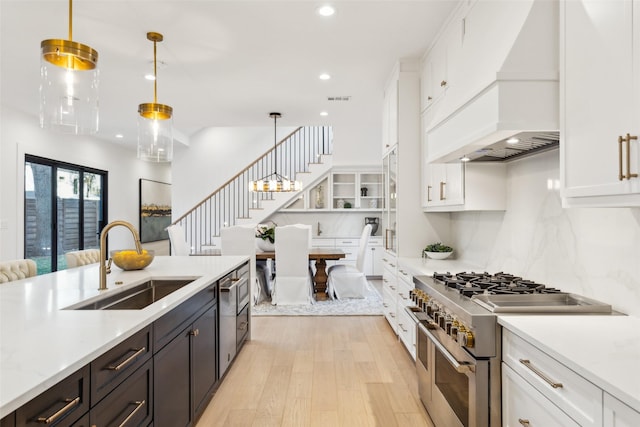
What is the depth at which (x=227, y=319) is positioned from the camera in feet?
10.1

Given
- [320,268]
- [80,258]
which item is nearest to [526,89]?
[80,258]

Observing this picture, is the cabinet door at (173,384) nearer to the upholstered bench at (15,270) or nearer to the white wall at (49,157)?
the upholstered bench at (15,270)

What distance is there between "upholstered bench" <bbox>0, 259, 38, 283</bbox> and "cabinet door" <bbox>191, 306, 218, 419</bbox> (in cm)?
132

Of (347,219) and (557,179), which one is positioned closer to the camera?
(557,179)

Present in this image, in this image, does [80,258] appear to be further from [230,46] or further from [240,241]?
[230,46]

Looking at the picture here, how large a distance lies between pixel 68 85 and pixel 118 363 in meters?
1.44

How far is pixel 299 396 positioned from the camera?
2850 mm

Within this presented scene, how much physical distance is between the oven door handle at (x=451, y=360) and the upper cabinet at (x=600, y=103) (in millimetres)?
831

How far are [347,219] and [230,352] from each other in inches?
200

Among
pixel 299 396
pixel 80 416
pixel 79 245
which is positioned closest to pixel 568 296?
pixel 299 396

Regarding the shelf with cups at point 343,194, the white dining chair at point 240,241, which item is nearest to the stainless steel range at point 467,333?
the white dining chair at point 240,241

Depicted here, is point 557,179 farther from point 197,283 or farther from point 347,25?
point 197,283

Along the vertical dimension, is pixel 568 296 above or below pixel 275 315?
above

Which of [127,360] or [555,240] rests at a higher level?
[555,240]
